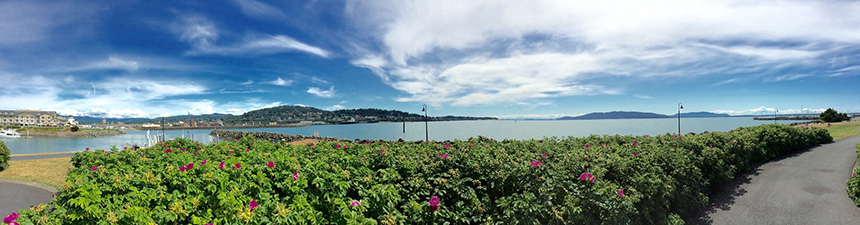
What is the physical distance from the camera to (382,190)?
367 centimetres

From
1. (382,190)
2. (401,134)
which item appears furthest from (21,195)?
(401,134)

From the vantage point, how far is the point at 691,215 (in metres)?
7.18

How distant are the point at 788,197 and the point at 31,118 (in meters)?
179

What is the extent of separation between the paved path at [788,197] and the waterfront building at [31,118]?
164493mm

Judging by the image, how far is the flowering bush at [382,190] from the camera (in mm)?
3104

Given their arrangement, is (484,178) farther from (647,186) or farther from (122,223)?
(122,223)

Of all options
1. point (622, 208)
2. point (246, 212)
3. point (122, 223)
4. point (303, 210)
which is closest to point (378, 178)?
point (303, 210)

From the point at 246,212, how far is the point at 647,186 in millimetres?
5857

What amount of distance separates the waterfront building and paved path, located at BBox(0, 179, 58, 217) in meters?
148

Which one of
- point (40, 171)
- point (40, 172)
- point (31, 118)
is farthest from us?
point (31, 118)

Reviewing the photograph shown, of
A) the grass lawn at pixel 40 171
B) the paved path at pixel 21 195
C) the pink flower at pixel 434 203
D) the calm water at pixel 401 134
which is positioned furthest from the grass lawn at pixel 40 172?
the pink flower at pixel 434 203

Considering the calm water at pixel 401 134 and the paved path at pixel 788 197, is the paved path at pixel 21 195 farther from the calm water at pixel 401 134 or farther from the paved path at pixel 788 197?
the paved path at pixel 788 197

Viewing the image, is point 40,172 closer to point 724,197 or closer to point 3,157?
point 3,157

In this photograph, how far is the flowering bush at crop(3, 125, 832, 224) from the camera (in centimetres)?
310
